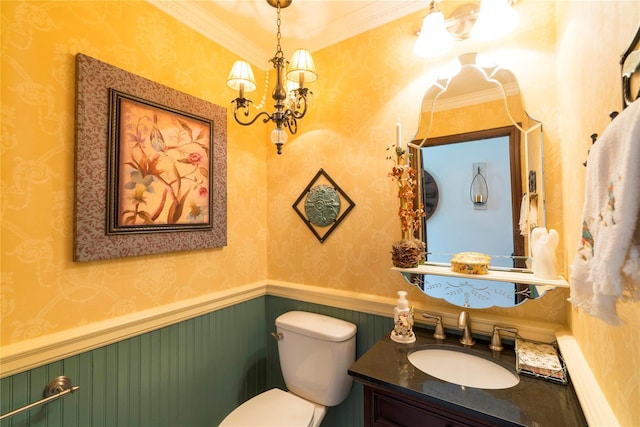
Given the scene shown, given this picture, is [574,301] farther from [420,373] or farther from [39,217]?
[39,217]

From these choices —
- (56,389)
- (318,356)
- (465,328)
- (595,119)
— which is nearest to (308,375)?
(318,356)

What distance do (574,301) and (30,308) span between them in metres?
1.60

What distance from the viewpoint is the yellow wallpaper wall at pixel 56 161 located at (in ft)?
3.26

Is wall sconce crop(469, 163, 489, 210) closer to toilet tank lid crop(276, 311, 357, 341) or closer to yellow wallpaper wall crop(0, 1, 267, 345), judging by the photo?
toilet tank lid crop(276, 311, 357, 341)

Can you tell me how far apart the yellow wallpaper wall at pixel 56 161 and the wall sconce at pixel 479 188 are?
4.79ft

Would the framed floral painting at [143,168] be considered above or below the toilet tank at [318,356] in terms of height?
above

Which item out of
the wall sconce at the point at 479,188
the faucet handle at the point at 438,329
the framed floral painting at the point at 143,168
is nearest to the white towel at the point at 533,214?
the wall sconce at the point at 479,188

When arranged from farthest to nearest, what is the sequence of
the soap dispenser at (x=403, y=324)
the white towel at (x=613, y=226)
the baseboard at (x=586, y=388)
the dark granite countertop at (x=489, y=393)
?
1. the soap dispenser at (x=403, y=324)
2. the dark granite countertop at (x=489, y=393)
3. the baseboard at (x=586, y=388)
4. the white towel at (x=613, y=226)

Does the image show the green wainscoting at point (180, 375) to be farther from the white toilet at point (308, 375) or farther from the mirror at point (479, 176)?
the mirror at point (479, 176)

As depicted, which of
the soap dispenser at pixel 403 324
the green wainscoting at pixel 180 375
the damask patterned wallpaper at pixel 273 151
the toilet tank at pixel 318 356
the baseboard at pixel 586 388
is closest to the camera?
the baseboard at pixel 586 388

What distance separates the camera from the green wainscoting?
1.07m

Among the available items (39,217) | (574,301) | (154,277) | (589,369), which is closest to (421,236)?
(589,369)

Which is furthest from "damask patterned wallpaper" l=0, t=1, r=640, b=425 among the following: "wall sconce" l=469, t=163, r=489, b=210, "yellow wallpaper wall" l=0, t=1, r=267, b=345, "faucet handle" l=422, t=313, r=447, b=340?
"wall sconce" l=469, t=163, r=489, b=210

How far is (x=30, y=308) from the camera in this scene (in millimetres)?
1032
